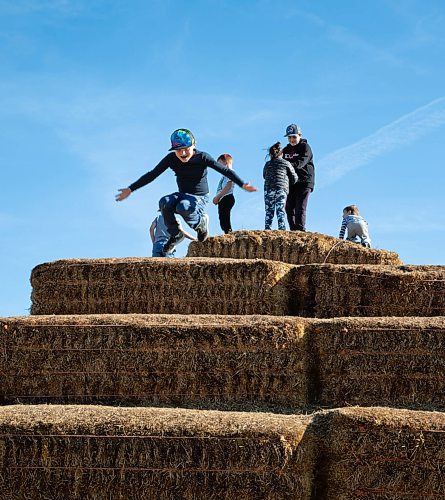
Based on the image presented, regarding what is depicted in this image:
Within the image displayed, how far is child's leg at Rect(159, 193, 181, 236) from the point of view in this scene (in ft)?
33.3

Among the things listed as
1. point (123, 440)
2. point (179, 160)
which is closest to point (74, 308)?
point (179, 160)

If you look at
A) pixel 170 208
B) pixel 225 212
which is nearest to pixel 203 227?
pixel 170 208

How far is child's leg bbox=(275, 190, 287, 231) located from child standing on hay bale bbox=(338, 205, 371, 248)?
1.13 metres

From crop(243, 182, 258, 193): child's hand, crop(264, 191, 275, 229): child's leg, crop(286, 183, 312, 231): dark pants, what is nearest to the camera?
crop(243, 182, 258, 193): child's hand

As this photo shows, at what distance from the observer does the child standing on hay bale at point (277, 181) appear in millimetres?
12688

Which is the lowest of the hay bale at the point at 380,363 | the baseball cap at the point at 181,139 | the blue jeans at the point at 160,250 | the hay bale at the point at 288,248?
the hay bale at the point at 380,363

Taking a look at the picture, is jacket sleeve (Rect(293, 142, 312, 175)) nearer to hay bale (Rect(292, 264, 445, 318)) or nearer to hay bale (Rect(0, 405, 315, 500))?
hay bale (Rect(292, 264, 445, 318))

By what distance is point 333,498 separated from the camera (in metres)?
6.00

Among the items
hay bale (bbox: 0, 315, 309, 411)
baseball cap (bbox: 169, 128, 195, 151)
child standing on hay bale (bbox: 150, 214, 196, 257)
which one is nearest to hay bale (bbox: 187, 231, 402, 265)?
child standing on hay bale (bbox: 150, 214, 196, 257)

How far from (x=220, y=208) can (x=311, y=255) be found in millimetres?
1658

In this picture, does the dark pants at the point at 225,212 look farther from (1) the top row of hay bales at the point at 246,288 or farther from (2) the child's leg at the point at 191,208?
(1) the top row of hay bales at the point at 246,288

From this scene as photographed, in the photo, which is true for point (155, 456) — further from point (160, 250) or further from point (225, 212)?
point (225, 212)

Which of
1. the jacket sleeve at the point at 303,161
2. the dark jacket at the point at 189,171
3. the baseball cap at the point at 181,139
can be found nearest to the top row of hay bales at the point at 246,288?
the dark jacket at the point at 189,171

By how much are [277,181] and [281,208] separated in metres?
0.50
